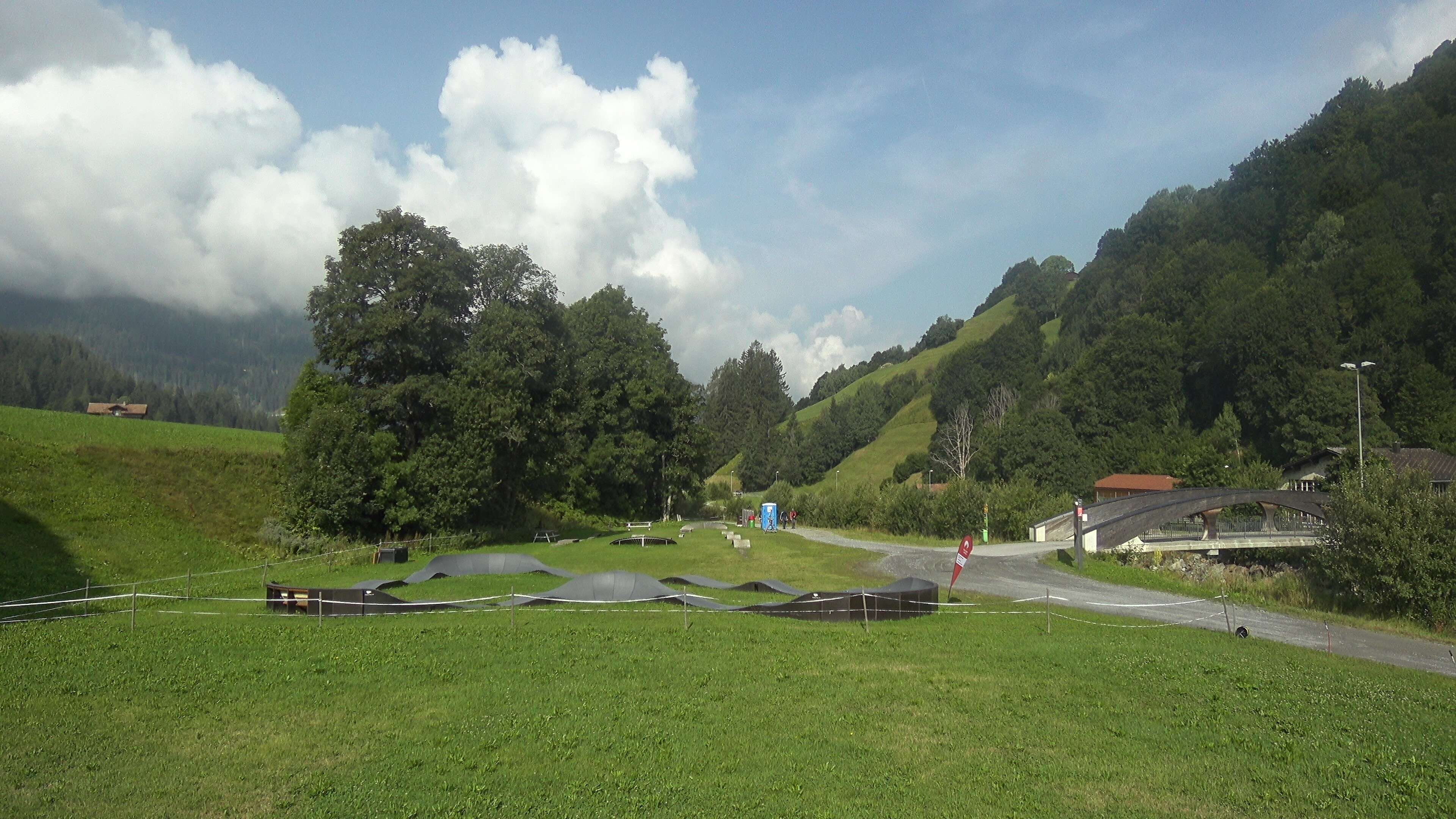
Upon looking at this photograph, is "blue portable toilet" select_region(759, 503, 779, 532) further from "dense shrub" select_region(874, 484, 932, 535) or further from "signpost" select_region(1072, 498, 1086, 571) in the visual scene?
"signpost" select_region(1072, 498, 1086, 571)

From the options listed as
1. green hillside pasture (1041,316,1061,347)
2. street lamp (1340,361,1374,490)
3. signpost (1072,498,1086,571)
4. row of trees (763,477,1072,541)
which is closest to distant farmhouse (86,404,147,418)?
row of trees (763,477,1072,541)

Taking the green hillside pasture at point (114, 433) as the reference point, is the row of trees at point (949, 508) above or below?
below

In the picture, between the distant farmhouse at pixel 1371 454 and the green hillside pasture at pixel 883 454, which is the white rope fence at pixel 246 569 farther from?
the green hillside pasture at pixel 883 454

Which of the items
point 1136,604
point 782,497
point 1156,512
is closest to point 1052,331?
point 782,497

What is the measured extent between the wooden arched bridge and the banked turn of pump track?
638 inches

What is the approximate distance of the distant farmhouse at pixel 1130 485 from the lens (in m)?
82.6

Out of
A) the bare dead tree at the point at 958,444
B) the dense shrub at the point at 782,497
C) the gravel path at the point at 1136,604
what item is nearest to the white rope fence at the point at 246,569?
A: the gravel path at the point at 1136,604

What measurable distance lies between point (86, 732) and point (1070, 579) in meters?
28.4

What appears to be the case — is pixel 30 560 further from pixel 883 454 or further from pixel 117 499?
pixel 883 454

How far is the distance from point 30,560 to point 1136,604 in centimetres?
3286

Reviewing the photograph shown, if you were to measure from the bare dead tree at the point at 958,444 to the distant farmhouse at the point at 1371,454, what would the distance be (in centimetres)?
3099

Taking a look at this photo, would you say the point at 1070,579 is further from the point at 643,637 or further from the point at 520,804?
the point at 520,804

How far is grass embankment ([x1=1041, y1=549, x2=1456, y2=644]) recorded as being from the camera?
932 inches

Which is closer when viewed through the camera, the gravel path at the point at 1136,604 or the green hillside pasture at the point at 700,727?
the green hillside pasture at the point at 700,727
